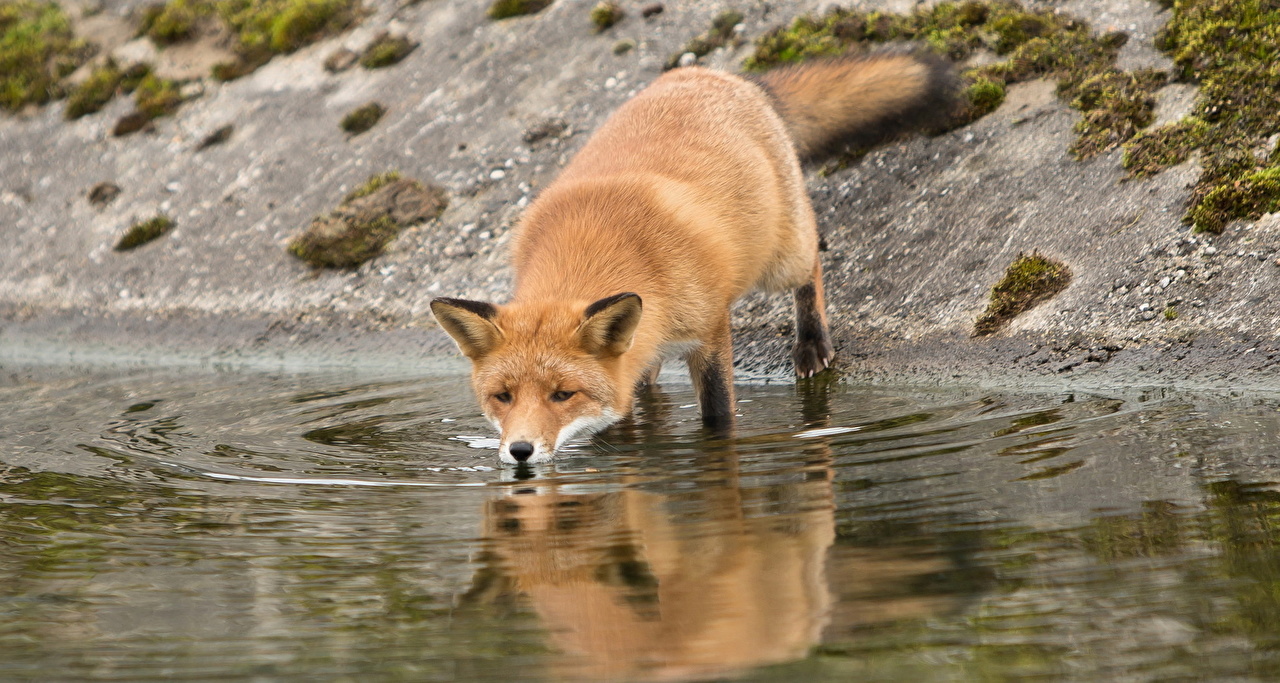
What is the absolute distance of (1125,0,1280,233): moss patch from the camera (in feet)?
25.9

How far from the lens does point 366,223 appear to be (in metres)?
12.3

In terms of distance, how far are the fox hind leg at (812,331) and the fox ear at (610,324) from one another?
9.52 feet

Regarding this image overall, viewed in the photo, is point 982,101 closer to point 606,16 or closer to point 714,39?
point 714,39

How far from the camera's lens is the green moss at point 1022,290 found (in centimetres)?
820

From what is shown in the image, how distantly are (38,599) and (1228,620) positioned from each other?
3.89 m

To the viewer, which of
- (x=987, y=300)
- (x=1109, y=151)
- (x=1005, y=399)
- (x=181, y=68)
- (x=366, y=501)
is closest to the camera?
(x=366, y=501)

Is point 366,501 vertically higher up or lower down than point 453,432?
lower down

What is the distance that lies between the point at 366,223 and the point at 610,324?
7.04 metres

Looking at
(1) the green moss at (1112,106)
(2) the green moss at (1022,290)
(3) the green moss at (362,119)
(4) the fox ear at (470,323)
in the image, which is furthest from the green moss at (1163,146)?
(3) the green moss at (362,119)

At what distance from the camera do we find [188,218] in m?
14.0

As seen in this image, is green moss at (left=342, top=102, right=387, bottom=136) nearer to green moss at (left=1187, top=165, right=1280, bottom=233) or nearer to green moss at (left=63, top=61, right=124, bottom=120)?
green moss at (left=63, top=61, right=124, bottom=120)

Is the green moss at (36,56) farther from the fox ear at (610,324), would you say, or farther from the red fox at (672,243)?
the fox ear at (610,324)

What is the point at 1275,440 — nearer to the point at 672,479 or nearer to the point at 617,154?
the point at 672,479

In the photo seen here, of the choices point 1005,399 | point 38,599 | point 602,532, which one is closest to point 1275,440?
point 1005,399
